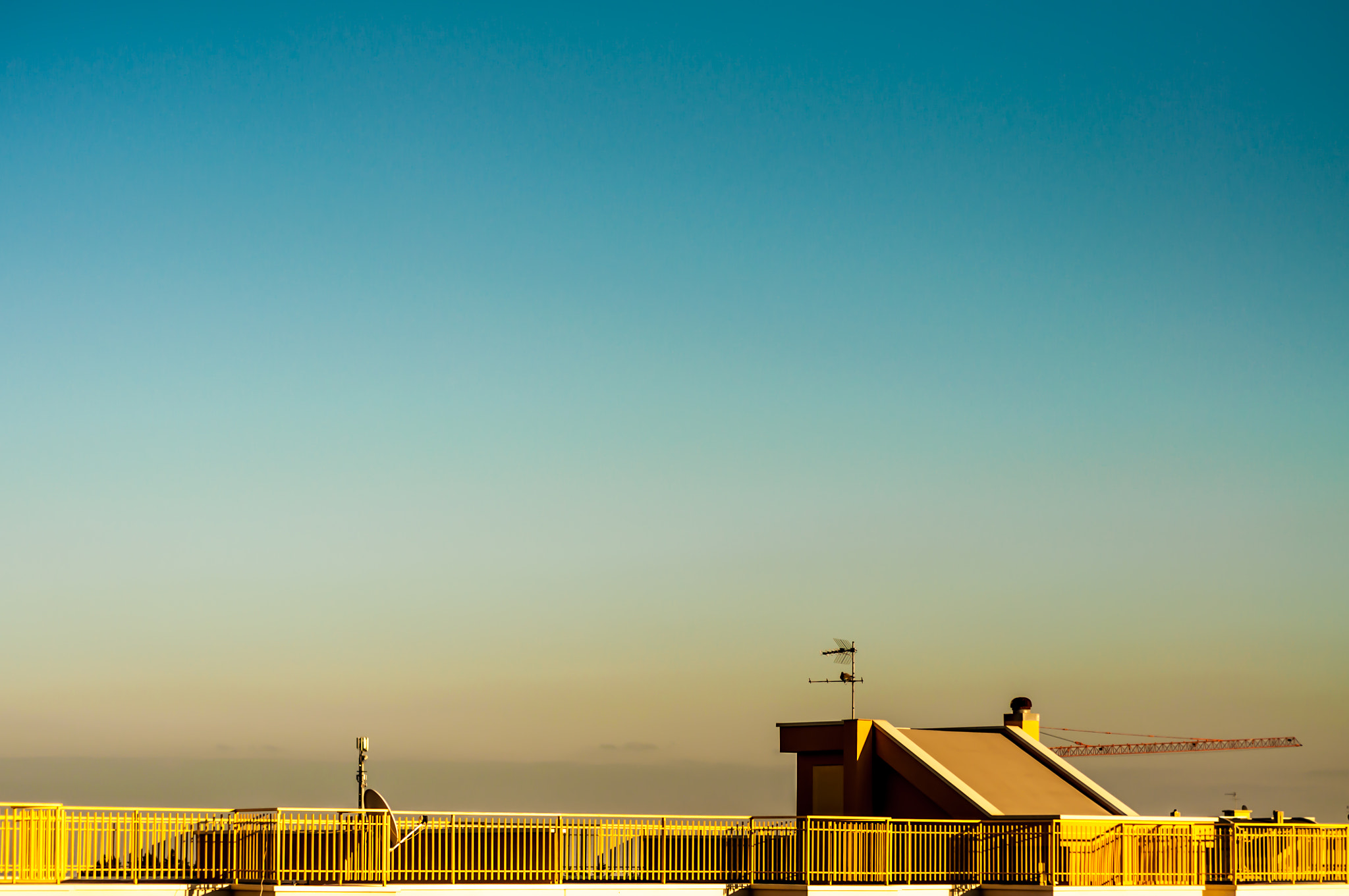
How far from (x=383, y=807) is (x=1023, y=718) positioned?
74.6 feet

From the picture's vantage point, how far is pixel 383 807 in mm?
29344

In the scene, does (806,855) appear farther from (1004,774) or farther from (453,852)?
(1004,774)

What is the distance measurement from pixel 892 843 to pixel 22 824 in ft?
55.5

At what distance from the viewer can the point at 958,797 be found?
126 feet

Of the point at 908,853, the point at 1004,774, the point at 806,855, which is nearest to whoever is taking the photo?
the point at 806,855

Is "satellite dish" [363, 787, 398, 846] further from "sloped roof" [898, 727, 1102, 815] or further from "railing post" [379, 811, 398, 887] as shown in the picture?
"sloped roof" [898, 727, 1102, 815]

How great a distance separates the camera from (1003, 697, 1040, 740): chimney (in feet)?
152

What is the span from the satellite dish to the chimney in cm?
2201

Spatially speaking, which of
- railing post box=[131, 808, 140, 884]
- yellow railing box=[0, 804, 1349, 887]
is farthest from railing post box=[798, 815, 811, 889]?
railing post box=[131, 808, 140, 884]

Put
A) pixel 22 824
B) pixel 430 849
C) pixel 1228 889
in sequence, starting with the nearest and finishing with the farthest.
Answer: pixel 22 824 → pixel 430 849 → pixel 1228 889

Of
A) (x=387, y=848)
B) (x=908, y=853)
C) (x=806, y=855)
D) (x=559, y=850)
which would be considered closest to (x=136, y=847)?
(x=387, y=848)

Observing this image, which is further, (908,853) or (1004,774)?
(1004,774)

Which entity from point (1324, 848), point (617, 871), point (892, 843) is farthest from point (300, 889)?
point (1324, 848)

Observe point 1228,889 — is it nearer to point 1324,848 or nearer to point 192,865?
point 1324,848
